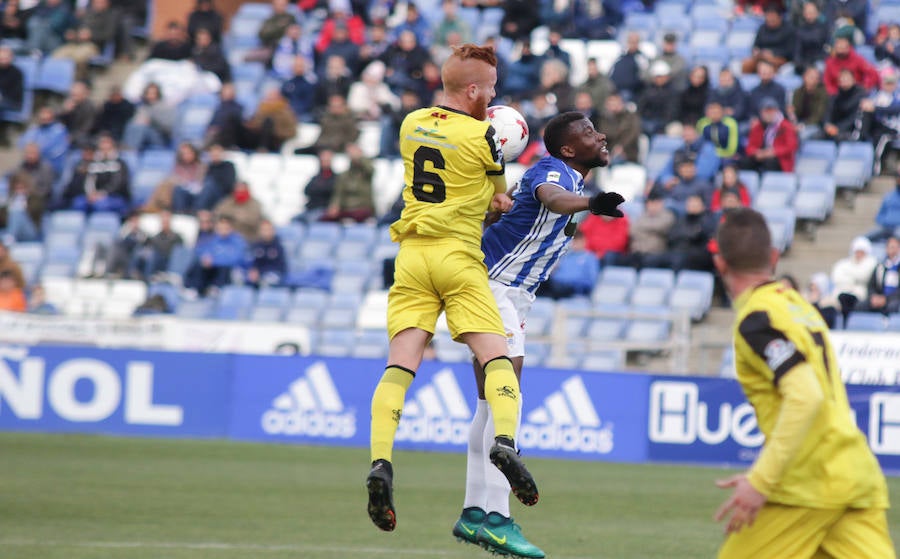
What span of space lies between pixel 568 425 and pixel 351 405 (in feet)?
7.80

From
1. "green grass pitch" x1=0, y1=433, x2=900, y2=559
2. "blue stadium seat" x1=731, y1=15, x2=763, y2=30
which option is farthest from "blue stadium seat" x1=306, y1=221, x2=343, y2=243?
"blue stadium seat" x1=731, y1=15, x2=763, y2=30

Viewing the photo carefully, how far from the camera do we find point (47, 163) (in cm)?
2114

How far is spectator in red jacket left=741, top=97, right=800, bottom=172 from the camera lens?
1780 centimetres

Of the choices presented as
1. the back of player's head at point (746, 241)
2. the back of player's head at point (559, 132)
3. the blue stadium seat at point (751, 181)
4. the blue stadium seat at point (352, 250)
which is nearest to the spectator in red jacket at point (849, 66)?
the blue stadium seat at point (751, 181)

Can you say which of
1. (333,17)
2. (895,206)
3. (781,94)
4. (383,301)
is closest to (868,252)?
(895,206)

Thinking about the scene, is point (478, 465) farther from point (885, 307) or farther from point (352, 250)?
point (352, 250)

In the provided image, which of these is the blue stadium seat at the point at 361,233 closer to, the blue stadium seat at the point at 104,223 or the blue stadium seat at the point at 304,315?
the blue stadium seat at the point at 304,315

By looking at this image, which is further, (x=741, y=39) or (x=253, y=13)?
(x=253, y=13)

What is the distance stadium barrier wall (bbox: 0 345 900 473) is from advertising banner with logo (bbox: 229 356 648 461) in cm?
1

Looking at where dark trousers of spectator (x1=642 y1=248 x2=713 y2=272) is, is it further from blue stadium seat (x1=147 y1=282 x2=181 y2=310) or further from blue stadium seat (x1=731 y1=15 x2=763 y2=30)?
blue stadium seat (x1=147 y1=282 x2=181 y2=310)

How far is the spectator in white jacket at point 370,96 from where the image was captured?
A: 21031 millimetres

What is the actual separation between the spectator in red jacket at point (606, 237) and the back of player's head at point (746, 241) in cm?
1298

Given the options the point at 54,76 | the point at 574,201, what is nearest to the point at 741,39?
the point at 54,76

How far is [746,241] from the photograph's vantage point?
4.73 m
